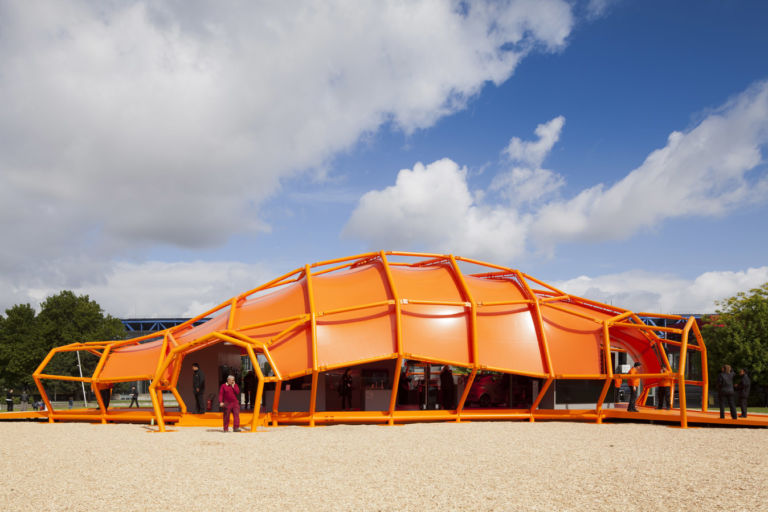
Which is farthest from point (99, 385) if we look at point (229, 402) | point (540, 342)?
point (540, 342)

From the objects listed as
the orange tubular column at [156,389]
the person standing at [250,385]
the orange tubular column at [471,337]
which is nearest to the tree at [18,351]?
the person standing at [250,385]

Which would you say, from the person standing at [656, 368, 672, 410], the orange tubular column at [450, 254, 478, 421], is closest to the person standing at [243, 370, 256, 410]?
the orange tubular column at [450, 254, 478, 421]

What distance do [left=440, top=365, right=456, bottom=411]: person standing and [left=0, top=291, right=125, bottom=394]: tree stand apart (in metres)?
37.4

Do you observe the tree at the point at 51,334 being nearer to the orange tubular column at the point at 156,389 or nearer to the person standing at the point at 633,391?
the orange tubular column at the point at 156,389

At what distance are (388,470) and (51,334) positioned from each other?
47.4 meters

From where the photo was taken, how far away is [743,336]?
39750mm

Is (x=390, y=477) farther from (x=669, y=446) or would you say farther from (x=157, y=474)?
(x=669, y=446)

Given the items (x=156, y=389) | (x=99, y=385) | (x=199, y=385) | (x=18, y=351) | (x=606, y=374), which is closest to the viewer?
(x=156, y=389)

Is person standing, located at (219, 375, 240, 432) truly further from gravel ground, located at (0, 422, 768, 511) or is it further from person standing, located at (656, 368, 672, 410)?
person standing, located at (656, 368, 672, 410)

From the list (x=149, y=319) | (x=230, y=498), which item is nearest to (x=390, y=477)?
(x=230, y=498)

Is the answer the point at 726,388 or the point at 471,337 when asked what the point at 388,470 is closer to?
the point at 471,337

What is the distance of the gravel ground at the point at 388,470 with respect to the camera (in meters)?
8.62

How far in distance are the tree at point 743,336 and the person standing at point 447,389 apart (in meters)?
25.6

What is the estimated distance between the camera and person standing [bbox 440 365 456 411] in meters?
22.6
